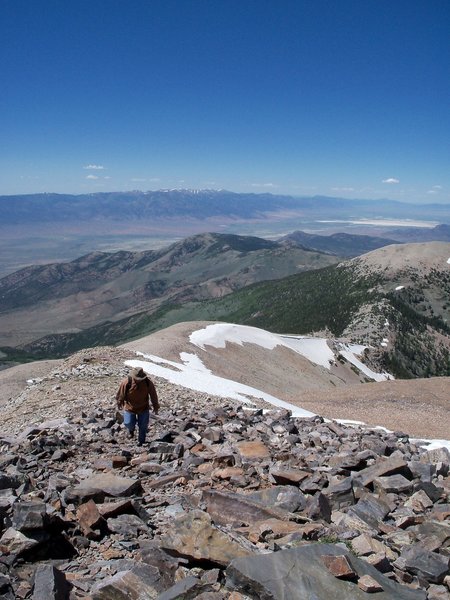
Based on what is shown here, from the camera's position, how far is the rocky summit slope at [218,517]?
6277 mm

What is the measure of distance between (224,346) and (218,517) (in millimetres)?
40463

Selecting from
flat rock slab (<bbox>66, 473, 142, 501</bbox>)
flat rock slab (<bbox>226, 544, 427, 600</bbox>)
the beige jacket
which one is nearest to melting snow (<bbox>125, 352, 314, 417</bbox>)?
the beige jacket

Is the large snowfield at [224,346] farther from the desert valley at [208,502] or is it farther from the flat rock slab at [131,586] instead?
the flat rock slab at [131,586]

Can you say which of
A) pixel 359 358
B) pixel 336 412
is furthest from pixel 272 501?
pixel 359 358

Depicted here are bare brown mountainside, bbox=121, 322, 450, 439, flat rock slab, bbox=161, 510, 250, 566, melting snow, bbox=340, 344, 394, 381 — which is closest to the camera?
flat rock slab, bbox=161, 510, 250, 566

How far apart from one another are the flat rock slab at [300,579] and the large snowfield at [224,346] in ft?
43.2

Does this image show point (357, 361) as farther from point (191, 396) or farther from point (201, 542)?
point (201, 542)

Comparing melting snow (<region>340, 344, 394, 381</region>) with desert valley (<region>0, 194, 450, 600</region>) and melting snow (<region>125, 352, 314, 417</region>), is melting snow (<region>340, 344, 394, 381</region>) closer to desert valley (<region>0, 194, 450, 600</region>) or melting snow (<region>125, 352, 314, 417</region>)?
melting snow (<region>125, 352, 314, 417</region>)

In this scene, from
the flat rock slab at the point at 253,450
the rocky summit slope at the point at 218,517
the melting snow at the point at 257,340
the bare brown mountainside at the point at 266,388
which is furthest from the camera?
the melting snow at the point at 257,340

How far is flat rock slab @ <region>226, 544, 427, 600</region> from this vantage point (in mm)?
6000

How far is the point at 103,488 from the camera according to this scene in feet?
30.3

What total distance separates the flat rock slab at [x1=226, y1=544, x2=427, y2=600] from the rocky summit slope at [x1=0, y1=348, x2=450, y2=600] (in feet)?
0.06

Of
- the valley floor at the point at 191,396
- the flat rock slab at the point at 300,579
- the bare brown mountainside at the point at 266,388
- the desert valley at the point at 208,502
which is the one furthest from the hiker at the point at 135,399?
the flat rock slab at the point at 300,579

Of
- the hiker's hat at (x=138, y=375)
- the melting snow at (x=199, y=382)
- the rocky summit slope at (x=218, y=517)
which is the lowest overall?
the melting snow at (x=199, y=382)
